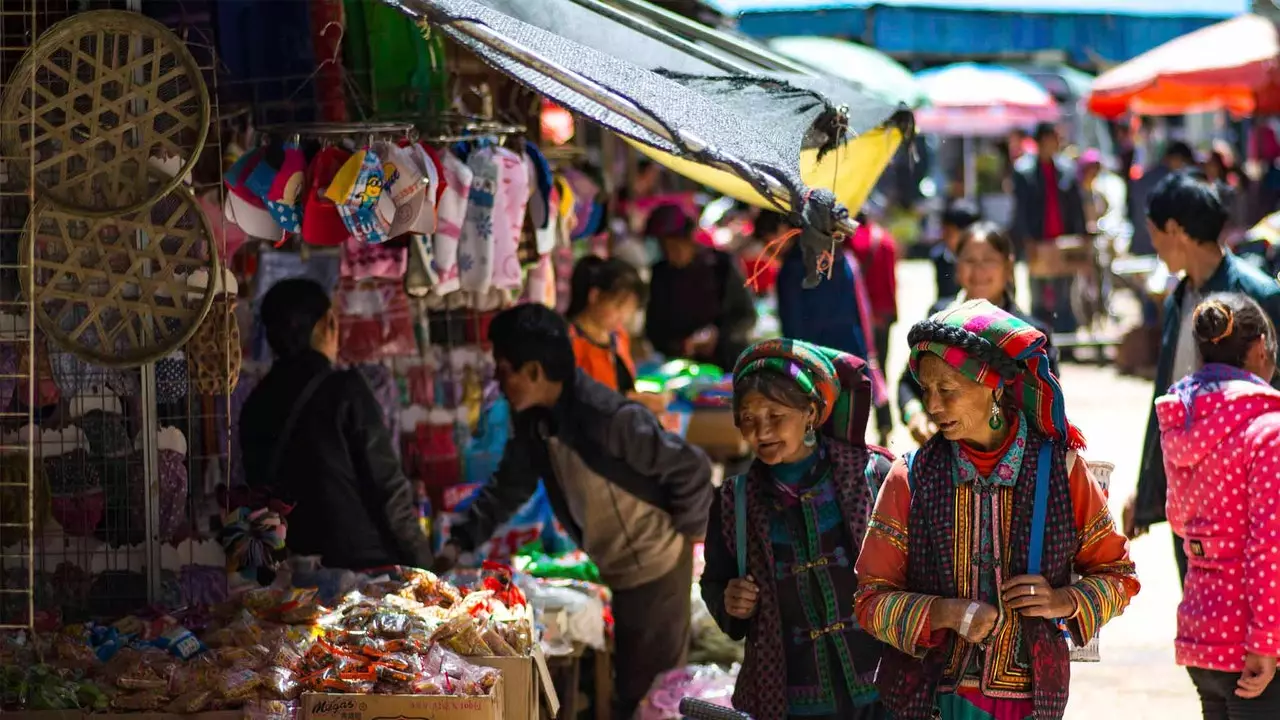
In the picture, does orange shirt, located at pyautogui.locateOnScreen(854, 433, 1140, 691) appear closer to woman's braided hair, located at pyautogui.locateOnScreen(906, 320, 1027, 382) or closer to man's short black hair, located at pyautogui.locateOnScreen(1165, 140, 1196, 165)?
woman's braided hair, located at pyautogui.locateOnScreen(906, 320, 1027, 382)

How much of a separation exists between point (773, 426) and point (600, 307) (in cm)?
304

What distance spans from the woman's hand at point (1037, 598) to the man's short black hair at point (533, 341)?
2.15 meters

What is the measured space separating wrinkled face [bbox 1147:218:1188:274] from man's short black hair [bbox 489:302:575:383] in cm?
204

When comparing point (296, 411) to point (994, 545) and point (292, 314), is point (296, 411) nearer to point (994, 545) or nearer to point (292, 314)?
point (292, 314)

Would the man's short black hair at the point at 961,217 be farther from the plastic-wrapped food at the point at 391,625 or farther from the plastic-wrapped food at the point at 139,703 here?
the plastic-wrapped food at the point at 139,703

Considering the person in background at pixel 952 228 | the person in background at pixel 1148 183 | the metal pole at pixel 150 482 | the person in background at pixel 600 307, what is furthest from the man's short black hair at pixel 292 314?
the person in background at pixel 1148 183

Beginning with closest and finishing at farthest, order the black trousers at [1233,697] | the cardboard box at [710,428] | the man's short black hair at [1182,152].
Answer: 1. the black trousers at [1233,697]
2. the cardboard box at [710,428]
3. the man's short black hair at [1182,152]

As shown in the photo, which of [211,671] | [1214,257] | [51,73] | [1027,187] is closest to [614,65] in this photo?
[51,73]

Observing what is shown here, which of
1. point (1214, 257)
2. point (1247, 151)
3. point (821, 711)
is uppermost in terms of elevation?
point (1247, 151)

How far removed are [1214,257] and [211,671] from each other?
3.52 m

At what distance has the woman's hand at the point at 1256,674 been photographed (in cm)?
446

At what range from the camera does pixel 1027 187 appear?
1808 centimetres

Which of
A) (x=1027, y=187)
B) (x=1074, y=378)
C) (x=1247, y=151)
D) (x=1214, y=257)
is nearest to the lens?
(x=1214, y=257)

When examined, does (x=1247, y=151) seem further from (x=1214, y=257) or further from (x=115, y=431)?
(x=115, y=431)
